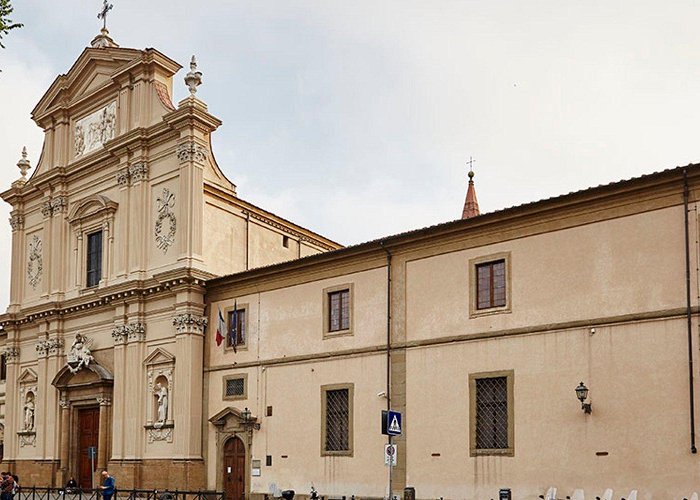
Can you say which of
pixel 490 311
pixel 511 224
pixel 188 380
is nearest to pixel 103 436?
pixel 188 380

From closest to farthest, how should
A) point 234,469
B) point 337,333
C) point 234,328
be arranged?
point 337,333 → point 234,469 → point 234,328

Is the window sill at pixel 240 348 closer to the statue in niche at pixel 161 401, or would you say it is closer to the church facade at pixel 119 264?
the church facade at pixel 119 264

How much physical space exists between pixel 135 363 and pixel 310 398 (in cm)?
916

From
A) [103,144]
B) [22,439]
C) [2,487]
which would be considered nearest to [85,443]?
[22,439]

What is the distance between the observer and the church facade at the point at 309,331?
70.8ft

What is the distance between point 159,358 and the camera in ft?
112

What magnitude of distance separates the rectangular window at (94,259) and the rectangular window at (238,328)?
26.7 feet

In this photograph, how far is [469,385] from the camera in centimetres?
2480

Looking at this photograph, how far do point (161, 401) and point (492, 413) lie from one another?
47.8 ft

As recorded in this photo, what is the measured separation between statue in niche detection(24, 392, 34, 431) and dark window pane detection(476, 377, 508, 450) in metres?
23.4

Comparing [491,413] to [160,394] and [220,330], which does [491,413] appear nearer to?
[220,330]

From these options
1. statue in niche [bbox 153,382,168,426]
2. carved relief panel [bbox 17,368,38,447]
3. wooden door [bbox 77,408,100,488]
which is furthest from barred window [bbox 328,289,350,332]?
carved relief panel [bbox 17,368,38,447]

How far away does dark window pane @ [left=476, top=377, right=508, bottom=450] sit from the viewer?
23969 mm

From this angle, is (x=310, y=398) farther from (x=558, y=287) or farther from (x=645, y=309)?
(x=645, y=309)
